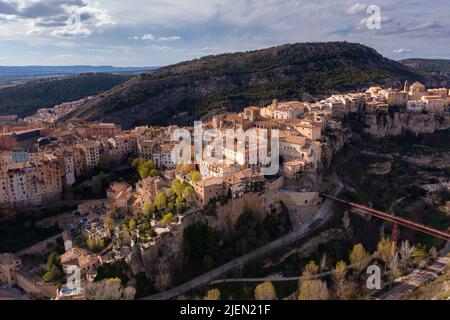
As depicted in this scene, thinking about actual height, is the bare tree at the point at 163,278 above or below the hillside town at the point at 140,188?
below

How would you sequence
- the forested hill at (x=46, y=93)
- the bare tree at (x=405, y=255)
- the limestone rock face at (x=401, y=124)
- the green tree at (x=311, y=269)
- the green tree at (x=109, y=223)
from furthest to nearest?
the forested hill at (x=46, y=93) < the limestone rock face at (x=401, y=124) < the green tree at (x=109, y=223) < the bare tree at (x=405, y=255) < the green tree at (x=311, y=269)

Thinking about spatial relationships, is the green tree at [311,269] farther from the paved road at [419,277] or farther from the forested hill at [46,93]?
the forested hill at [46,93]

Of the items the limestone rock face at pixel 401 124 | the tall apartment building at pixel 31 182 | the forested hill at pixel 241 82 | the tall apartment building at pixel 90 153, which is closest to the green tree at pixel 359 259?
the limestone rock face at pixel 401 124

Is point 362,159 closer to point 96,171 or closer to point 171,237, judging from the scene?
point 171,237

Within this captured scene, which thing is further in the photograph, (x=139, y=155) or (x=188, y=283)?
(x=139, y=155)
